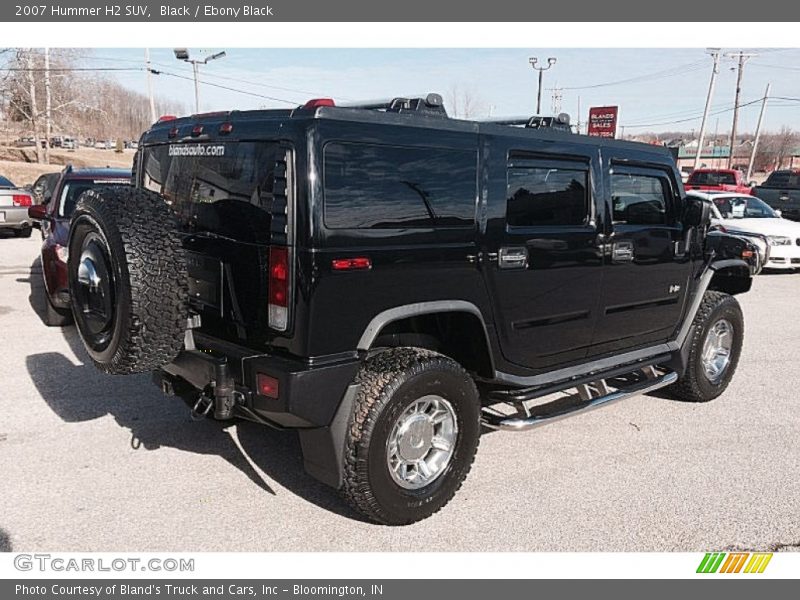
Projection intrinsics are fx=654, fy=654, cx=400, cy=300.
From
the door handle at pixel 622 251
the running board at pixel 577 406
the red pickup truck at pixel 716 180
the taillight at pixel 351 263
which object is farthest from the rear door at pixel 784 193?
the taillight at pixel 351 263

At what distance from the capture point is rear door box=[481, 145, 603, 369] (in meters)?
3.77

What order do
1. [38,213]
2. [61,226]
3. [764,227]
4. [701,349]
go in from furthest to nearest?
[764,227], [38,213], [61,226], [701,349]

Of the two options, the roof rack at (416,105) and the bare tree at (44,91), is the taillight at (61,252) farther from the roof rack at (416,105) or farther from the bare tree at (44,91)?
the bare tree at (44,91)

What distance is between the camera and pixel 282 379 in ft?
9.90

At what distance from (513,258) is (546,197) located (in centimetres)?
52

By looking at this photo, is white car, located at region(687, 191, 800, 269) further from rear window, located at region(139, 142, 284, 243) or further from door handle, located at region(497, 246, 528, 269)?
rear window, located at region(139, 142, 284, 243)

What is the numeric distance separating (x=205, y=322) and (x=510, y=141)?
2.02 m

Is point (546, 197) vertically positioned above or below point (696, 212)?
above

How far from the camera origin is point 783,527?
358 centimetres

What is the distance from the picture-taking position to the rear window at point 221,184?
313 cm

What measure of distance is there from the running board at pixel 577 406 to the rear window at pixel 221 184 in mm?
1832

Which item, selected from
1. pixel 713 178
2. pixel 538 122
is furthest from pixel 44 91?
pixel 538 122

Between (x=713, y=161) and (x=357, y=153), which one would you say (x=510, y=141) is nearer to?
(x=357, y=153)

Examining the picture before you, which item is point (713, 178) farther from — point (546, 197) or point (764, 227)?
point (546, 197)
